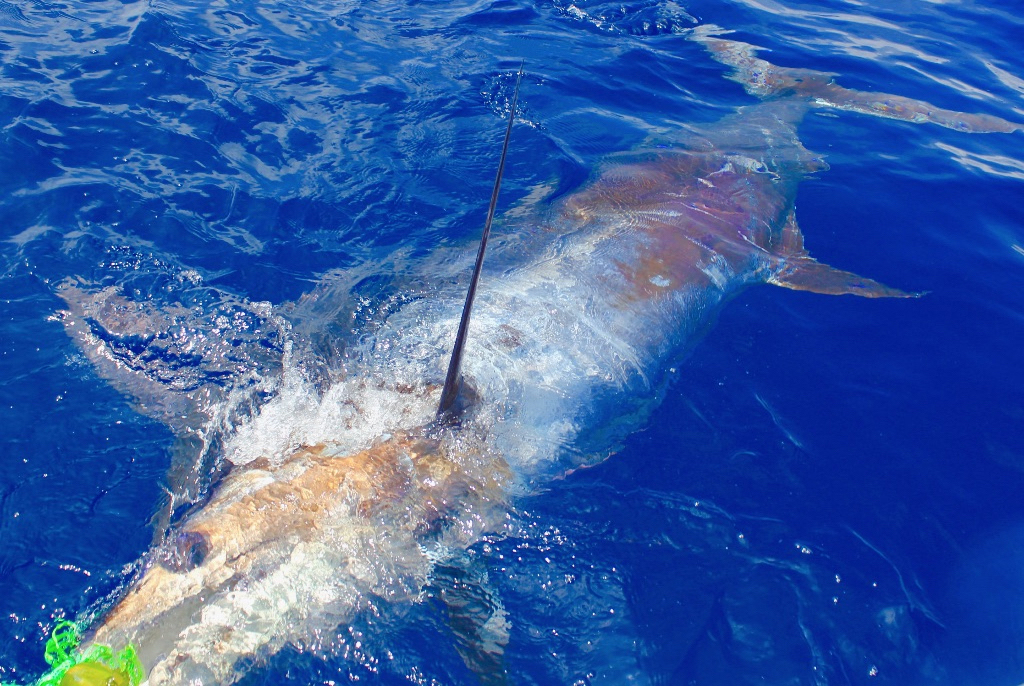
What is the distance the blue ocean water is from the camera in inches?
134


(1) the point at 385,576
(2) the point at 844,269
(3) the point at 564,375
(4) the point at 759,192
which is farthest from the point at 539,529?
(4) the point at 759,192

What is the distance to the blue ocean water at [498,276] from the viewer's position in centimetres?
341

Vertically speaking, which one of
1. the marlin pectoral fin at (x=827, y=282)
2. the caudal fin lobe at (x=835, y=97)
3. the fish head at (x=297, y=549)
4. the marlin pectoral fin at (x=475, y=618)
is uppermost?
the caudal fin lobe at (x=835, y=97)

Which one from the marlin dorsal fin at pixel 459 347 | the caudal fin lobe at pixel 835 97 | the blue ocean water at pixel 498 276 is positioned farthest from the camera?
the caudal fin lobe at pixel 835 97

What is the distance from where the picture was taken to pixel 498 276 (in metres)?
5.09

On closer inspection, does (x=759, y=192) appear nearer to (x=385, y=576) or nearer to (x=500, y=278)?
(x=500, y=278)

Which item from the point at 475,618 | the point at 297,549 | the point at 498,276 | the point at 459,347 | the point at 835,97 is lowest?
the point at 475,618

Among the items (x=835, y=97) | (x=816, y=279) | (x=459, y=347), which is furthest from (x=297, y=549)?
(x=835, y=97)

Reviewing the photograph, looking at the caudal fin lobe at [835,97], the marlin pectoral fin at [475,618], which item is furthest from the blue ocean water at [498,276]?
the caudal fin lobe at [835,97]

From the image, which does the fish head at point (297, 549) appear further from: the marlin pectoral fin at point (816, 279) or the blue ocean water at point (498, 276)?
the marlin pectoral fin at point (816, 279)

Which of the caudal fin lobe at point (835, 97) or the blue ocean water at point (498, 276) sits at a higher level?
the caudal fin lobe at point (835, 97)

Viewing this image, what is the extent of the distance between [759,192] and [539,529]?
3911mm

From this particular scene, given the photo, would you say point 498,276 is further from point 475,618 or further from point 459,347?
point 475,618

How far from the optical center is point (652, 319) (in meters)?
4.95
